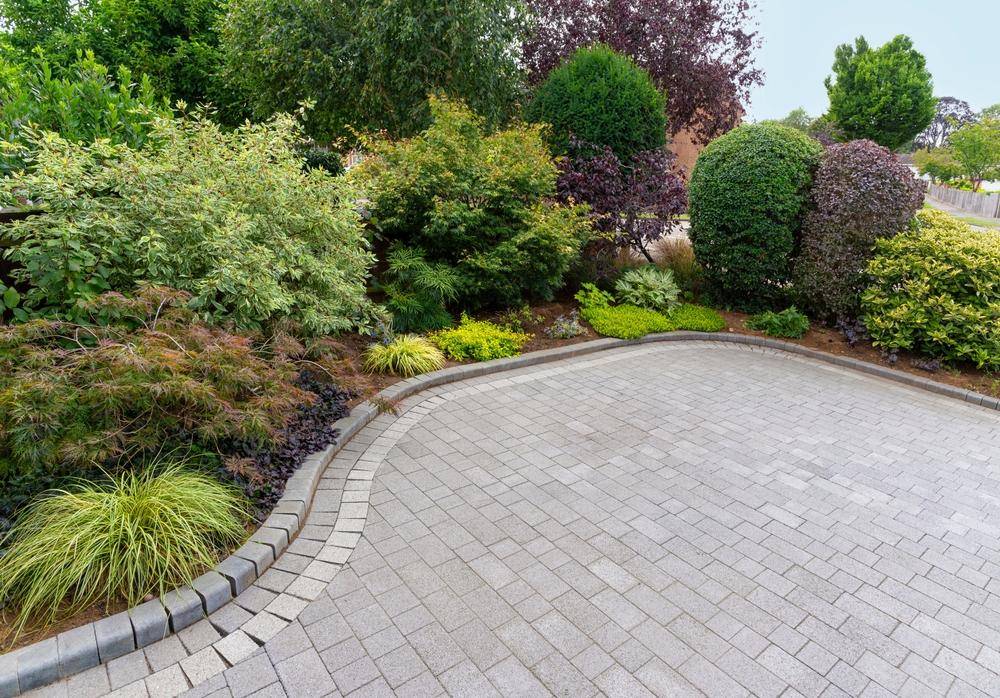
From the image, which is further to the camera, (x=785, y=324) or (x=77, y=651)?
(x=785, y=324)

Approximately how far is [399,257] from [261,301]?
112 inches

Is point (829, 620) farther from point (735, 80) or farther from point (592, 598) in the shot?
point (735, 80)

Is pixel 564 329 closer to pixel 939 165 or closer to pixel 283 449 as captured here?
pixel 283 449

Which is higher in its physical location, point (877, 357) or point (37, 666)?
point (877, 357)

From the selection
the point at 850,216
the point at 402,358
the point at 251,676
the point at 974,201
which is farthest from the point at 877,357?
the point at 974,201

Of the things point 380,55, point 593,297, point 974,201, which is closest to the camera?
point 593,297

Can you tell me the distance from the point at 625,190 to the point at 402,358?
15.2 feet

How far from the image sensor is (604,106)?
826cm

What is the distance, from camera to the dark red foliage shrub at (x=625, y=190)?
27.1 ft

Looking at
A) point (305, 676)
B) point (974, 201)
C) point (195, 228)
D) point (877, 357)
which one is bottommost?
point (305, 676)

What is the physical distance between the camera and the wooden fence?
31.8m

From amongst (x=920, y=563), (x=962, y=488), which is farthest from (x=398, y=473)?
(x=962, y=488)

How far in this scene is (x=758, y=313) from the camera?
27.1 ft

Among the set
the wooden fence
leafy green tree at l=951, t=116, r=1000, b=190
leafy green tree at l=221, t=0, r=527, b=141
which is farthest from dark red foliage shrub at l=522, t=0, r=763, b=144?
leafy green tree at l=951, t=116, r=1000, b=190
